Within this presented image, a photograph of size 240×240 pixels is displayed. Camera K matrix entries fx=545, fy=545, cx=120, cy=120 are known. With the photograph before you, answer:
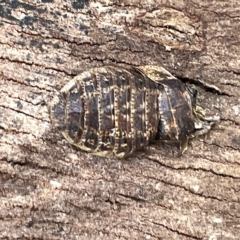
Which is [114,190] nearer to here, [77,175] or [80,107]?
[77,175]

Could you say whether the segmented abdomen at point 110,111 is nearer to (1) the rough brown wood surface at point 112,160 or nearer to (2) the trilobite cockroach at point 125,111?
(2) the trilobite cockroach at point 125,111

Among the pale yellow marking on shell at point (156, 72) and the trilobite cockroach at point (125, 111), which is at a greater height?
the pale yellow marking on shell at point (156, 72)

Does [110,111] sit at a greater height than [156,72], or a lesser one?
lesser

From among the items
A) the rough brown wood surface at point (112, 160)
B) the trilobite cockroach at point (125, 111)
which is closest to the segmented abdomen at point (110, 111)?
the trilobite cockroach at point (125, 111)

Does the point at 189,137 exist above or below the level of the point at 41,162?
above

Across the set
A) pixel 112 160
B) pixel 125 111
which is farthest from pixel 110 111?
pixel 112 160

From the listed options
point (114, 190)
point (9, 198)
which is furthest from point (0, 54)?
point (114, 190)

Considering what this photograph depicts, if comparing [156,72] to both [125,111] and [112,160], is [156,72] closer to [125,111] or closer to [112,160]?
[125,111]
